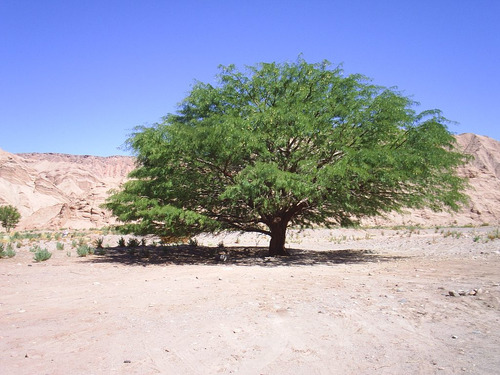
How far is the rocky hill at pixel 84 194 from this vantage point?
56.3 meters

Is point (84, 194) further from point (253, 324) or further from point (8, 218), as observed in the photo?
point (253, 324)

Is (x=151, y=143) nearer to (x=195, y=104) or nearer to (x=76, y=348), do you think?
(x=195, y=104)

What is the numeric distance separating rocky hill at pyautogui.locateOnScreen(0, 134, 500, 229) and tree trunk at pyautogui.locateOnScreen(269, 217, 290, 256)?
1371cm

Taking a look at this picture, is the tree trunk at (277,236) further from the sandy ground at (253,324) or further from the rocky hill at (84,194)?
the rocky hill at (84,194)

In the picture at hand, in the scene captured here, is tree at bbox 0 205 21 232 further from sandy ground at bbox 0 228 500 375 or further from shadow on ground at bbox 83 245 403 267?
sandy ground at bbox 0 228 500 375

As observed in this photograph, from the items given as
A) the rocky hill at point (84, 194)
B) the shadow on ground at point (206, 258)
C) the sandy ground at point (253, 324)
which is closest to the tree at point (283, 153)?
the shadow on ground at point (206, 258)

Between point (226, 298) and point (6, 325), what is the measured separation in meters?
3.80

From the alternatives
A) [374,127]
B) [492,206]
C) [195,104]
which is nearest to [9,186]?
[195,104]

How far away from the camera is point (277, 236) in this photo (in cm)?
1744

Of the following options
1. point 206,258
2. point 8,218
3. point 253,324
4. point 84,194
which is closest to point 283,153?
point 206,258

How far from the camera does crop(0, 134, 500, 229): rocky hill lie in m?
56.3

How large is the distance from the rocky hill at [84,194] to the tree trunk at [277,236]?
1371cm

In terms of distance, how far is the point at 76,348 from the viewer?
5074 millimetres

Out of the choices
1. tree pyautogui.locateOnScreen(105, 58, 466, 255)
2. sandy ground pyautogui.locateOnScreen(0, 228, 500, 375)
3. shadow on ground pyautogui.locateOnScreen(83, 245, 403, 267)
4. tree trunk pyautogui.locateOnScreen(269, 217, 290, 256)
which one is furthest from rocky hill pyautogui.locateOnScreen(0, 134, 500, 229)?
sandy ground pyautogui.locateOnScreen(0, 228, 500, 375)
